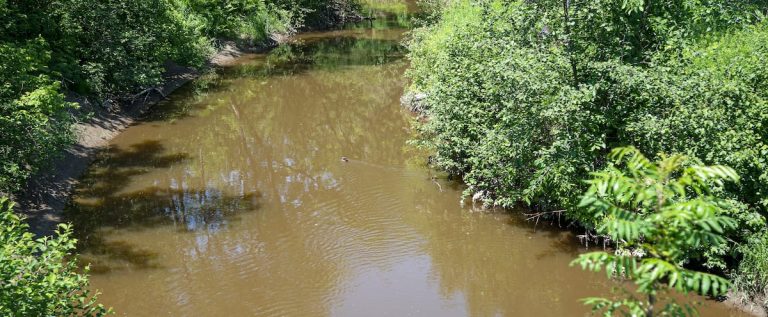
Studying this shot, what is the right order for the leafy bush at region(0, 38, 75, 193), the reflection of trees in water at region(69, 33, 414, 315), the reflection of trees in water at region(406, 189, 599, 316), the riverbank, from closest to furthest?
the reflection of trees in water at region(406, 189, 599, 316)
the reflection of trees in water at region(69, 33, 414, 315)
the leafy bush at region(0, 38, 75, 193)
the riverbank

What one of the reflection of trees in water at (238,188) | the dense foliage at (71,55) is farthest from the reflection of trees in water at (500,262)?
the dense foliage at (71,55)

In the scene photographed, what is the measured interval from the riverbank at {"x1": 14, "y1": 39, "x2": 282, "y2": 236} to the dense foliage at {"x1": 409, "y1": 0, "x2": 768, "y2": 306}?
10.8 m

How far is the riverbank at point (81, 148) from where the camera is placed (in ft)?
50.1

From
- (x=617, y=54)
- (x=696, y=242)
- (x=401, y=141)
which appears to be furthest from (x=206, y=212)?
(x=696, y=242)

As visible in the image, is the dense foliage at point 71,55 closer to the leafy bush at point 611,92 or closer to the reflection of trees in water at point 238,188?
the reflection of trees in water at point 238,188

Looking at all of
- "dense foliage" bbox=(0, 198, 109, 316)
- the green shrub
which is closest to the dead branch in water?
the green shrub

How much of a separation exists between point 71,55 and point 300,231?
12.3 meters

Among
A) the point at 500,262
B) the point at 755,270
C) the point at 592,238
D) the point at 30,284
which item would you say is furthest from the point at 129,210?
the point at 755,270

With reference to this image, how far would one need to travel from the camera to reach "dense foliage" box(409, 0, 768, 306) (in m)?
11.0

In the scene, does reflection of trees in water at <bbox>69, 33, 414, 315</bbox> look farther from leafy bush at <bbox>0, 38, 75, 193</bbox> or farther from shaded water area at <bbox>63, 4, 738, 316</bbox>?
leafy bush at <bbox>0, 38, 75, 193</bbox>

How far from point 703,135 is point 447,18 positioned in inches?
571

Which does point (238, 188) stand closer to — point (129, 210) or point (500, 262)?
point (129, 210)

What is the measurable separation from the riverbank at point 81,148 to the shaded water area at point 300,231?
45cm

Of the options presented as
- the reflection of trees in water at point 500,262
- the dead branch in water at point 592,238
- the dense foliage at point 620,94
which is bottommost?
the reflection of trees in water at point 500,262
